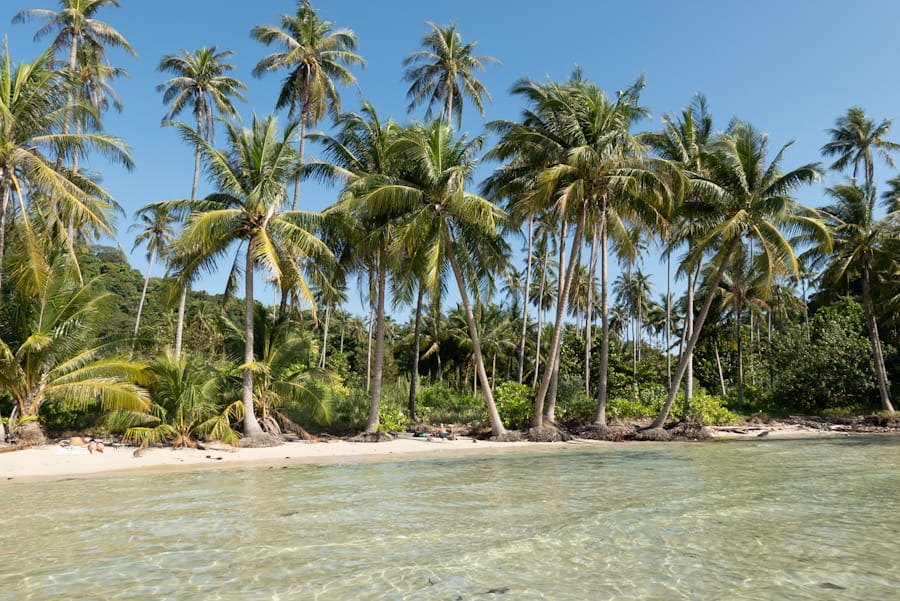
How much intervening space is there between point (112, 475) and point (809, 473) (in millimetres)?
13547

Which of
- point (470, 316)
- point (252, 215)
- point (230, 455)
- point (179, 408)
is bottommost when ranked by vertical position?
point (230, 455)

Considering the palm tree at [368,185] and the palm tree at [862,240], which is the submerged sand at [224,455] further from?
the palm tree at [862,240]

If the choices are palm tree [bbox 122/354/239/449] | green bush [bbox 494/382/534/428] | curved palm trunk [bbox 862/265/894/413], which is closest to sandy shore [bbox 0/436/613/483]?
palm tree [bbox 122/354/239/449]

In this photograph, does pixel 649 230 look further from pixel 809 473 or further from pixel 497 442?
pixel 809 473

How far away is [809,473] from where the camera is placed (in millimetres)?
11867

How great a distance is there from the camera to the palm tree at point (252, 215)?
1638 centimetres

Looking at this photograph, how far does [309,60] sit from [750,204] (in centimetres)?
1784

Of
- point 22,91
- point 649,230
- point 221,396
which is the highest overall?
point 22,91

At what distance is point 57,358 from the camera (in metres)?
14.9

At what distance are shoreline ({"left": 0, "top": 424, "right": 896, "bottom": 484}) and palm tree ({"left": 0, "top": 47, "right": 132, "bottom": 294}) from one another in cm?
530

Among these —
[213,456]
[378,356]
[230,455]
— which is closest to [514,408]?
[378,356]

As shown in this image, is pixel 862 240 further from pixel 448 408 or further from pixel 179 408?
pixel 179 408

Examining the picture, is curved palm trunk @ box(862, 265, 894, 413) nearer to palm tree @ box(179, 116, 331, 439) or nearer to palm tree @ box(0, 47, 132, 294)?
palm tree @ box(179, 116, 331, 439)

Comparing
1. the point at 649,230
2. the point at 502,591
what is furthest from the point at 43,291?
the point at 649,230
